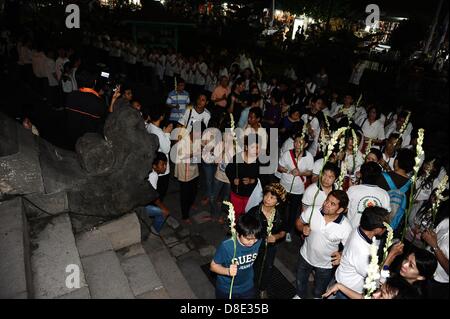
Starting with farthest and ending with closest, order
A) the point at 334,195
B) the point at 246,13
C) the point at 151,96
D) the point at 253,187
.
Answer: the point at 246,13 → the point at 151,96 → the point at 253,187 → the point at 334,195

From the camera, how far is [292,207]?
6172 millimetres

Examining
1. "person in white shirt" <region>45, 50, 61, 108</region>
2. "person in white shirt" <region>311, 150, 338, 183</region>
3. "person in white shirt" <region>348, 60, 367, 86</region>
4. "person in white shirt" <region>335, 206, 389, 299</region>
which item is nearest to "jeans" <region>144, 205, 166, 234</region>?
"person in white shirt" <region>311, 150, 338, 183</region>

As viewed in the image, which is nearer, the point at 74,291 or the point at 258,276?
the point at 74,291

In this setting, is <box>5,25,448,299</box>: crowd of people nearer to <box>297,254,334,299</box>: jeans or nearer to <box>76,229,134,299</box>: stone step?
<box>297,254,334,299</box>: jeans

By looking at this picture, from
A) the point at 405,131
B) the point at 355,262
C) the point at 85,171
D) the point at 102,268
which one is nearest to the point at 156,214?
the point at 85,171

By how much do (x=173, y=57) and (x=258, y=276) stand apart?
12.0 meters

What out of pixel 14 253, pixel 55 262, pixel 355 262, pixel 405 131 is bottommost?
pixel 55 262

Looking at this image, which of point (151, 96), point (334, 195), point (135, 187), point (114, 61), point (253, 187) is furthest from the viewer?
point (114, 61)

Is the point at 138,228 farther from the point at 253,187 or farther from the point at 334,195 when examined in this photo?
the point at 334,195

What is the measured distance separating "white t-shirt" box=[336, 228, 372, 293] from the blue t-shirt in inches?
41.4

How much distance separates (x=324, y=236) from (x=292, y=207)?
2.06 metres

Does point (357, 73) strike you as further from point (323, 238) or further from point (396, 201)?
point (323, 238)
